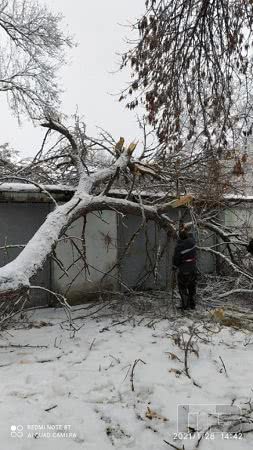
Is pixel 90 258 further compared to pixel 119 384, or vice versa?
pixel 90 258

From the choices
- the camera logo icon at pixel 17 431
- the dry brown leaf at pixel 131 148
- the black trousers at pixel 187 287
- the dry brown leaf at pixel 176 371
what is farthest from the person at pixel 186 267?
the camera logo icon at pixel 17 431

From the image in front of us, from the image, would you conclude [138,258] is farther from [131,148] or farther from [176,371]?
[176,371]

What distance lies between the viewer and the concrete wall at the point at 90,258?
639 centimetres

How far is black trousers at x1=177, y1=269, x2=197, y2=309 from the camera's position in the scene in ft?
19.1

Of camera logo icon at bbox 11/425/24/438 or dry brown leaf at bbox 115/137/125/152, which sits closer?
camera logo icon at bbox 11/425/24/438

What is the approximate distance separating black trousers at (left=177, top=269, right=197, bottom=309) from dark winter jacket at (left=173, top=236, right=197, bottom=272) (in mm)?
81

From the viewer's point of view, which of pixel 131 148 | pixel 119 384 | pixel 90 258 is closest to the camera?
pixel 119 384

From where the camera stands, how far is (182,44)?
4.09 metres

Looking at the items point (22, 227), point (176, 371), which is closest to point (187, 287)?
point (176, 371)

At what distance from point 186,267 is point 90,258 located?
1888mm

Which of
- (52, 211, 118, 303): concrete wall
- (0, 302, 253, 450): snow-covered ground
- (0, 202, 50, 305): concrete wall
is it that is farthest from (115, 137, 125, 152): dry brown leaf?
(0, 302, 253, 450): snow-covered ground

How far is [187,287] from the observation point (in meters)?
5.86

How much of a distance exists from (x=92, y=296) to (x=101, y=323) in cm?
146

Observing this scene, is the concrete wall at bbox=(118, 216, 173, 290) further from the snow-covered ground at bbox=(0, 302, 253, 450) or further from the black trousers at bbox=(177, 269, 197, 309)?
the snow-covered ground at bbox=(0, 302, 253, 450)
